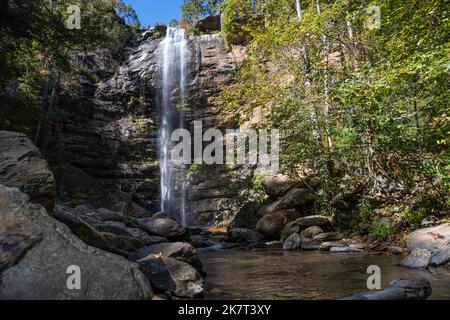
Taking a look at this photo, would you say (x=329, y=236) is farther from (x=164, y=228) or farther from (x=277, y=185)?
(x=164, y=228)

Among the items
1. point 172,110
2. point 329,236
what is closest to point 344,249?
point 329,236

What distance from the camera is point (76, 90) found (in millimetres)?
26422

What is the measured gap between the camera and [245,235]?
13.7m

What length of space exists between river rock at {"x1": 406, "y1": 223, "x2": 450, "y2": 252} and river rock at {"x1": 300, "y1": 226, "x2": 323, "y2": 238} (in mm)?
3537

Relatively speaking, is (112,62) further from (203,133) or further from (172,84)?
(203,133)

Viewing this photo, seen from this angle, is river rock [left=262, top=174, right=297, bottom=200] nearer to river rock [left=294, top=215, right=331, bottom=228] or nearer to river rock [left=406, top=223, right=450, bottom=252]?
river rock [left=294, top=215, right=331, bottom=228]

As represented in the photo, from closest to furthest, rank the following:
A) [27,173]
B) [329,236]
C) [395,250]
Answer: [27,173] → [395,250] → [329,236]

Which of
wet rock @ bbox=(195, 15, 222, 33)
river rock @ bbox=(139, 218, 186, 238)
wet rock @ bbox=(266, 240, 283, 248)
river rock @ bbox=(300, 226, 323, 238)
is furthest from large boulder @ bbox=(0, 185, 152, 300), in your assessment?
wet rock @ bbox=(195, 15, 222, 33)

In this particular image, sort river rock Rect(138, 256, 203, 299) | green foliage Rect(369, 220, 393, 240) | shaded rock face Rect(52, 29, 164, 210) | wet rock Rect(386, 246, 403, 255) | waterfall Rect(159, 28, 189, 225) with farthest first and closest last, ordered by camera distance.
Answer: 1. waterfall Rect(159, 28, 189, 225)
2. shaded rock face Rect(52, 29, 164, 210)
3. green foliage Rect(369, 220, 393, 240)
4. wet rock Rect(386, 246, 403, 255)
5. river rock Rect(138, 256, 203, 299)

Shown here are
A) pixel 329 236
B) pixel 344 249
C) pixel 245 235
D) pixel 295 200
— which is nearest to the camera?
pixel 344 249

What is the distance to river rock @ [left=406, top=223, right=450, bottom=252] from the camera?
25.0 ft

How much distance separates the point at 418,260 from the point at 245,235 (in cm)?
737

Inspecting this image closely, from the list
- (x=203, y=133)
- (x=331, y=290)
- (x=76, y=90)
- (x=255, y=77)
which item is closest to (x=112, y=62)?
(x=76, y=90)

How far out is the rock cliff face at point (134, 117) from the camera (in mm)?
25375
